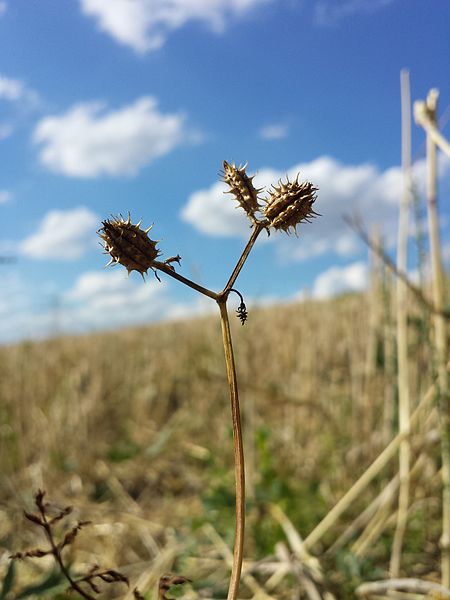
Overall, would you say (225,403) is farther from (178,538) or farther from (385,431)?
(178,538)

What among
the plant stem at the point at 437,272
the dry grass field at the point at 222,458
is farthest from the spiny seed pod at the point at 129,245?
the plant stem at the point at 437,272

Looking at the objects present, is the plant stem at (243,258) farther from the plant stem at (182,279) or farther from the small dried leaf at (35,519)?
the small dried leaf at (35,519)

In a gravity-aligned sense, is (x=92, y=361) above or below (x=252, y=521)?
above

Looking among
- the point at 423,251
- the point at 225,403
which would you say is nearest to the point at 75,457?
the point at 225,403

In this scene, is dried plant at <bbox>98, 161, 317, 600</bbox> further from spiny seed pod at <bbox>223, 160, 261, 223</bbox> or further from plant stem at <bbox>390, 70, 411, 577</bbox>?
plant stem at <bbox>390, 70, 411, 577</bbox>

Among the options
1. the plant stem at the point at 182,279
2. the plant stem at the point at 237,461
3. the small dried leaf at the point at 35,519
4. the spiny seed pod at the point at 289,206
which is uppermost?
the spiny seed pod at the point at 289,206

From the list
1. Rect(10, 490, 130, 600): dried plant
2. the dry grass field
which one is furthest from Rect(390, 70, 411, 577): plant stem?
Rect(10, 490, 130, 600): dried plant

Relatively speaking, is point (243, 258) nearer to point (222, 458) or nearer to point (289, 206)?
point (289, 206)
